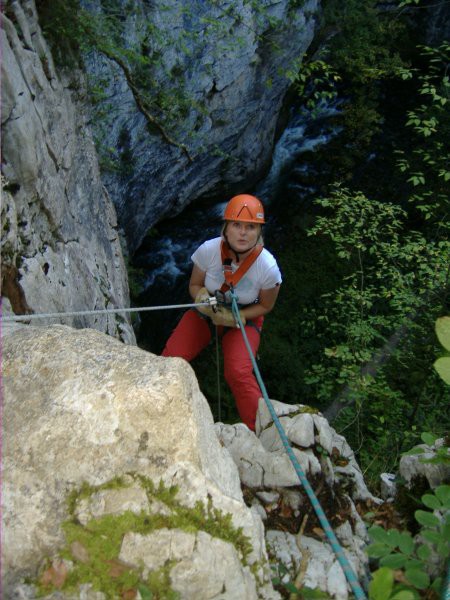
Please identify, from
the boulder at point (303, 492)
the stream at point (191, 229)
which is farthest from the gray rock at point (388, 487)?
the stream at point (191, 229)

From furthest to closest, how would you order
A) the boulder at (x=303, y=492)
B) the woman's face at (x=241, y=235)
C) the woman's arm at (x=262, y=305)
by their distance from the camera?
the woman's arm at (x=262, y=305)
the woman's face at (x=241, y=235)
the boulder at (x=303, y=492)

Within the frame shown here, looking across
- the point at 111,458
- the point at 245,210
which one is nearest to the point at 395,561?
the point at 111,458

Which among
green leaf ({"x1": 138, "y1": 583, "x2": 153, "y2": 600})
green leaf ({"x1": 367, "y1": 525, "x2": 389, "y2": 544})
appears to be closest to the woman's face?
green leaf ({"x1": 367, "y1": 525, "x2": 389, "y2": 544})

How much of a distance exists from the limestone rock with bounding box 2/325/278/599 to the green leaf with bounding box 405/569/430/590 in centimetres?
47

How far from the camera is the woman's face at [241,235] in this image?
3.90 metres

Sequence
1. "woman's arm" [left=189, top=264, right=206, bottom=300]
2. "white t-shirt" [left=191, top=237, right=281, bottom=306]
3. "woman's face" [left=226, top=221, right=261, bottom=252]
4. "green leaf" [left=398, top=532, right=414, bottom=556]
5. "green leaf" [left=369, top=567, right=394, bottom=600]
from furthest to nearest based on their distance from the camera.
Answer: "woman's arm" [left=189, top=264, right=206, bottom=300] → "white t-shirt" [left=191, top=237, right=281, bottom=306] → "woman's face" [left=226, top=221, right=261, bottom=252] → "green leaf" [left=398, top=532, right=414, bottom=556] → "green leaf" [left=369, top=567, right=394, bottom=600]

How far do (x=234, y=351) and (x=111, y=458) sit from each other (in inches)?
89.8

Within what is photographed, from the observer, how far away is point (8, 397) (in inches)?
76.5

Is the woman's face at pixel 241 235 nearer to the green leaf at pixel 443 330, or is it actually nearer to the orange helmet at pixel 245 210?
the orange helmet at pixel 245 210

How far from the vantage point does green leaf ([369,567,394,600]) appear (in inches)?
58.5

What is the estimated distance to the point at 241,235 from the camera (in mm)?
3900

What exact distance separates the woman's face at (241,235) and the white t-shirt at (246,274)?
0.15 meters

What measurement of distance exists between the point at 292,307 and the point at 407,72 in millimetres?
6446

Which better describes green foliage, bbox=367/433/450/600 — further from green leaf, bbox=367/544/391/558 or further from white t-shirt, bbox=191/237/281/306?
white t-shirt, bbox=191/237/281/306
